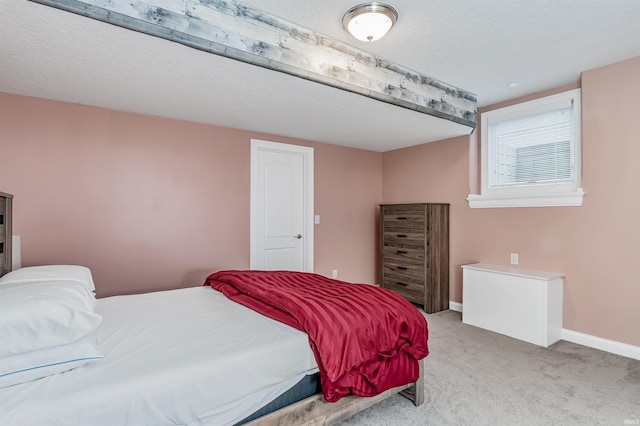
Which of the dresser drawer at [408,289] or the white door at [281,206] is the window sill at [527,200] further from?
the white door at [281,206]

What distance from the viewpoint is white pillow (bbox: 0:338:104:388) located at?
3.79 feet

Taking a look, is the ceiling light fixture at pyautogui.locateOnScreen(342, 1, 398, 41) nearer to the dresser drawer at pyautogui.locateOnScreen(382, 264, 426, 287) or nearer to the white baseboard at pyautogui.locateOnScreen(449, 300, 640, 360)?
the dresser drawer at pyautogui.locateOnScreen(382, 264, 426, 287)

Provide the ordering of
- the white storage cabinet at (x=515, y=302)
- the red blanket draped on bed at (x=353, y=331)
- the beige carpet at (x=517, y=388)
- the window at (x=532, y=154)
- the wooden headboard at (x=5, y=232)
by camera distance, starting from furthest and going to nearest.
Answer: the window at (x=532, y=154) → the white storage cabinet at (x=515, y=302) → the wooden headboard at (x=5, y=232) → the beige carpet at (x=517, y=388) → the red blanket draped on bed at (x=353, y=331)

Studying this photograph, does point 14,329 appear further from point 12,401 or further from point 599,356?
point 599,356

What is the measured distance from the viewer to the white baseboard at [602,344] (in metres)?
2.69

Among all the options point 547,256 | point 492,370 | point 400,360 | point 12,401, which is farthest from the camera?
point 547,256

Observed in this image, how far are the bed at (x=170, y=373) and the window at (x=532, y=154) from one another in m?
2.38

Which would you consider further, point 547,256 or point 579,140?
point 547,256

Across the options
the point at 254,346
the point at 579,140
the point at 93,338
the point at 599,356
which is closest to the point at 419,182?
the point at 579,140

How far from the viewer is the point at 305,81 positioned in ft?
7.98

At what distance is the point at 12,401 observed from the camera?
1090 mm

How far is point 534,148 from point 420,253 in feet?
5.32

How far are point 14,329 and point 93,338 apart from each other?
339 millimetres

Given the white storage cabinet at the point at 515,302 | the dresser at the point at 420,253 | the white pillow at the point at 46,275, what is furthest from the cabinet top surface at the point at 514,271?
the white pillow at the point at 46,275
